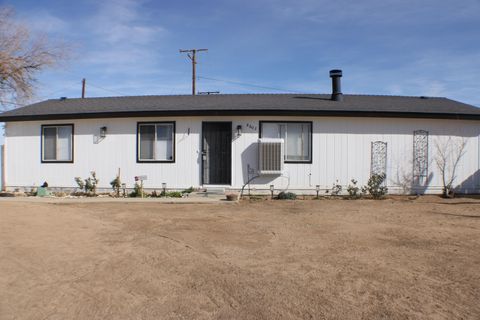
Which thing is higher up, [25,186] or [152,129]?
[152,129]

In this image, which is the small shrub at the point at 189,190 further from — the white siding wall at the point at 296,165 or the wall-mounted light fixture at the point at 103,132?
the wall-mounted light fixture at the point at 103,132

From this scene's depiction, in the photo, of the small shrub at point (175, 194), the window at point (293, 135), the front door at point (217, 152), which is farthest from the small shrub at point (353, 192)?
the small shrub at point (175, 194)

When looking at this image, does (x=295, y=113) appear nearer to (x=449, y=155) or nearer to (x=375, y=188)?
(x=375, y=188)

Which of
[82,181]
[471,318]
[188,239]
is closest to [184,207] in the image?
[188,239]

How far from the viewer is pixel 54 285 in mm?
4348

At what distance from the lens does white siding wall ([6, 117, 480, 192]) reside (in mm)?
12820

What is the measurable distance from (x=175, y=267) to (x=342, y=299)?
2.07 meters

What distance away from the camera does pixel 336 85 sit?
47.9ft

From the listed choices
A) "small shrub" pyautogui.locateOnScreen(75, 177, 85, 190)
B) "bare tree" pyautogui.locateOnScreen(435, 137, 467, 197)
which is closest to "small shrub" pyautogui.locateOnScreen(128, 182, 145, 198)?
"small shrub" pyautogui.locateOnScreen(75, 177, 85, 190)

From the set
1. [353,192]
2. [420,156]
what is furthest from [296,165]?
[420,156]

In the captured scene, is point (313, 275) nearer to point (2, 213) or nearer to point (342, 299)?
point (342, 299)

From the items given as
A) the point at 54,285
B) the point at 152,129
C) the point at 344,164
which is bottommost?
the point at 54,285

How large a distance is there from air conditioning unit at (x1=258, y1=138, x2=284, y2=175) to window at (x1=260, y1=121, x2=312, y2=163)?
20.0 inches

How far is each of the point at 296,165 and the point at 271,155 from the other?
960 millimetres
